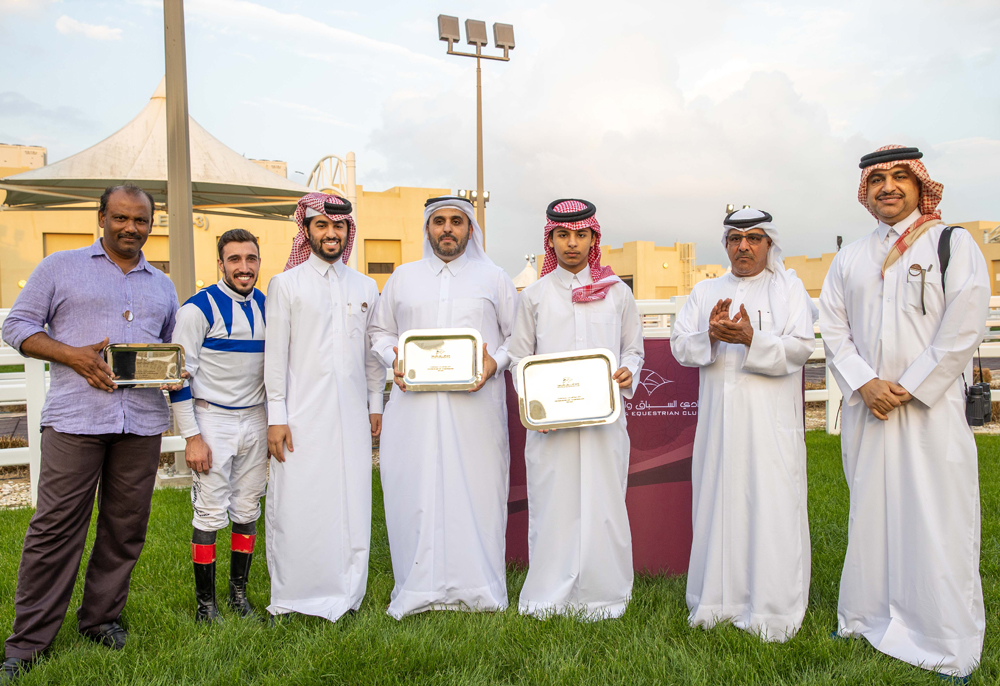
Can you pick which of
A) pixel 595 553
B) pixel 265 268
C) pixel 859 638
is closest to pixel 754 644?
pixel 859 638

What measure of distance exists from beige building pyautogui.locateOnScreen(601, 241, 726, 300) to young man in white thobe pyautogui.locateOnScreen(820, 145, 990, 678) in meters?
41.3

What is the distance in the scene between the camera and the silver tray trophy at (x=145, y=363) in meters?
3.09

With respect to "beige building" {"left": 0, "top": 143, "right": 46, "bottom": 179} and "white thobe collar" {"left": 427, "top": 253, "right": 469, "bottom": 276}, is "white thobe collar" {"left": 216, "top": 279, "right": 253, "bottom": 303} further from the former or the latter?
"beige building" {"left": 0, "top": 143, "right": 46, "bottom": 179}

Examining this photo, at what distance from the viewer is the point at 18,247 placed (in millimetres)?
25469

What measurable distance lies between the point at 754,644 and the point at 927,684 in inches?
26.4

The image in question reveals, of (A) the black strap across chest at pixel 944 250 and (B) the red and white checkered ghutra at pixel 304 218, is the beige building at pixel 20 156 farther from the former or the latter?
(A) the black strap across chest at pixel 944 250

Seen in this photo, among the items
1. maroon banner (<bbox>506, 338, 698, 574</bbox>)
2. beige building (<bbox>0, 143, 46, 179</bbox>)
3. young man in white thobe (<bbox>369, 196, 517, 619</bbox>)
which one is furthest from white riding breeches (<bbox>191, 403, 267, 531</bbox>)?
beige building (<bbox>0, 143, 46, 179</bbox>)

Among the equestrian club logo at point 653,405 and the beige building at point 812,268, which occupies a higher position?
the beige building at point 812,268

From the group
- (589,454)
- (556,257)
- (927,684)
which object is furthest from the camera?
(556,257)

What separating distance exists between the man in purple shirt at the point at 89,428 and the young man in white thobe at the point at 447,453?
123cm

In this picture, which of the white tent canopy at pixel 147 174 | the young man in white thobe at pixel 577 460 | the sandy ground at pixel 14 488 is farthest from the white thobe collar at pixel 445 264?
the white tent canopy at pixel 147 174

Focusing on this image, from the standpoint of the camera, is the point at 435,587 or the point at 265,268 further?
the point at 265,268

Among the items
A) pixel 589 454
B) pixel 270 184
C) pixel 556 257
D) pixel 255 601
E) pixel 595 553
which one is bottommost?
pixel 255 601

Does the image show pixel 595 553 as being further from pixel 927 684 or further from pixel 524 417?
pixel 927 684
